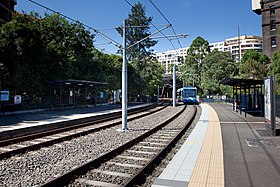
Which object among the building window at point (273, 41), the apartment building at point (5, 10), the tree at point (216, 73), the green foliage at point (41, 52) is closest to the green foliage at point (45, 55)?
the green foliage at point (41, 52)

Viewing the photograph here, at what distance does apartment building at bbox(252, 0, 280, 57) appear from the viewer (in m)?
53.4

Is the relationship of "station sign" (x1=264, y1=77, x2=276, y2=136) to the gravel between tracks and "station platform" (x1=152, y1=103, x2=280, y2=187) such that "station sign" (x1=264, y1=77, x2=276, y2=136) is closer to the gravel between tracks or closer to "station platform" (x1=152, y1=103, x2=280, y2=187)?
"station platform" (x1=152, y1=103, x2=280, y2=187)

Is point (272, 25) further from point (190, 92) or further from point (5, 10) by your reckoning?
point (5, 10)

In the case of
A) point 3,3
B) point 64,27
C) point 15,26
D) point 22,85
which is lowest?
point 22,85

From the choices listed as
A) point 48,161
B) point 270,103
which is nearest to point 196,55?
point 270,103

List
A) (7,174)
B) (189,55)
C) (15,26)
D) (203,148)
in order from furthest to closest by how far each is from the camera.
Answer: (189,55) → (15,26) → (203,148) → (7,174)

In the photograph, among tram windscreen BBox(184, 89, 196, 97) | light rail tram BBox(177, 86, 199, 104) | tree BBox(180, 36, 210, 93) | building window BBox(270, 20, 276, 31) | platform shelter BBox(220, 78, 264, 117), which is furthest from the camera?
tree BBox(180, 36, 210, 93)

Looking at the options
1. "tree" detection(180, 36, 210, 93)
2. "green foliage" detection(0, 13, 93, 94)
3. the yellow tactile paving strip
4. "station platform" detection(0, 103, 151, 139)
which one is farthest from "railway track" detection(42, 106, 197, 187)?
"tree" detection(180, 36, 210, 93)

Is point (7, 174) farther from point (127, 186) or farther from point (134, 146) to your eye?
point (134, 146)

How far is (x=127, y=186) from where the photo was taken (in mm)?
4805

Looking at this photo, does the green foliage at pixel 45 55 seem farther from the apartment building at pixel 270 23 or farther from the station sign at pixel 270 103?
the apartment building at pixel 270 23

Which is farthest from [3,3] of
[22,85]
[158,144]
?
[158,144]

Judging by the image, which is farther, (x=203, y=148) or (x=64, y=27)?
(x=64, y=27)

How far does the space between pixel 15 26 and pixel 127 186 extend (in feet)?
66.6
